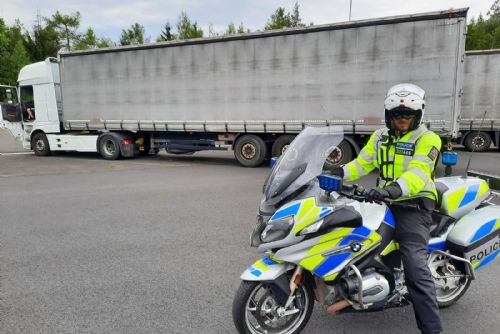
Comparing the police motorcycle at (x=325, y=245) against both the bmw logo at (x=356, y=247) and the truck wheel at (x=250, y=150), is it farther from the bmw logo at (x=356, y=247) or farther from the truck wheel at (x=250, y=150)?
the truck wheel at (x=250, y=150)

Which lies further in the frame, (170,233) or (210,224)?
(210,224)

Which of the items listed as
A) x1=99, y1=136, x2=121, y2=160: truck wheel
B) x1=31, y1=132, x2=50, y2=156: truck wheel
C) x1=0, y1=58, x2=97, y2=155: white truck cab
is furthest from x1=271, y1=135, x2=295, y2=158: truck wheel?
x1=31, y1=132, x2=50, y2=156: truck wheel

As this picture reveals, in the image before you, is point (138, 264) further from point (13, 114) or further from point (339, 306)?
point (13, 114)

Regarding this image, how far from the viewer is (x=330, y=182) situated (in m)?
2.31

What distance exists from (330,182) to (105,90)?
1244cm

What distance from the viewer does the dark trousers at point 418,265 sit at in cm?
242

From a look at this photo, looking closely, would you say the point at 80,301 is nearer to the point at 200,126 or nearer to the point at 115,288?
the point at 115,288

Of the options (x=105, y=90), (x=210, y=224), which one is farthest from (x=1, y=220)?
(x=105, y=90)

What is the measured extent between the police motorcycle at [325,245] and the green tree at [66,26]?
62.2 metres

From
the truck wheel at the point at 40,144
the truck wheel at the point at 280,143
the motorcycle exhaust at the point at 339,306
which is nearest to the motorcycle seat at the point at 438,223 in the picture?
the motorcycle exhaust at the point at 339,306

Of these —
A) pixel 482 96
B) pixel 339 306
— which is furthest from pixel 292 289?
pixel 482 96

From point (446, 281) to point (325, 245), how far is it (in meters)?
1.29

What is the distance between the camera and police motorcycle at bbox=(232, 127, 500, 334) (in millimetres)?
2400

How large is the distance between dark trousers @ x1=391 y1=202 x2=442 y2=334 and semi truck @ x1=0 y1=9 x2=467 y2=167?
16.0ft
